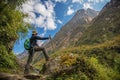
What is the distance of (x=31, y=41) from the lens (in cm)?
1948

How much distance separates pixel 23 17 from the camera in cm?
2964

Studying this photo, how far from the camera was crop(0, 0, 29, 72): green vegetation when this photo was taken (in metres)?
22.6

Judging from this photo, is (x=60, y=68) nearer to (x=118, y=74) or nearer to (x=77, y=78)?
(x=77, y=78)

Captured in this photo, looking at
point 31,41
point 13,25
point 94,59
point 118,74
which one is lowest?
point 118,74

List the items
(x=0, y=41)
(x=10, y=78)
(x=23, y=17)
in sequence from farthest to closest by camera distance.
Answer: (x=23, y=17) < (x=0, y=41) < (x=10, y=78)

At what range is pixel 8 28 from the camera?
79.3ft

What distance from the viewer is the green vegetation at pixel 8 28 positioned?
2256cm

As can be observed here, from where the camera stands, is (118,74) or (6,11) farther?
(6,11)

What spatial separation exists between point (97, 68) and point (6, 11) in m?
11.3

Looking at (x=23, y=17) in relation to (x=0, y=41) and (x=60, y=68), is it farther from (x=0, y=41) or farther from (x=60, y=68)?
(x=60, y=68)

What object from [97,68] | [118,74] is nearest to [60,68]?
[97,68]

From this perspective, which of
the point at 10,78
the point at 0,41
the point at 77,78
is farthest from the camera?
the point at 0,41

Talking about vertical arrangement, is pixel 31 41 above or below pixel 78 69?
above

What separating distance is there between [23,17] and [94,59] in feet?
50.0
